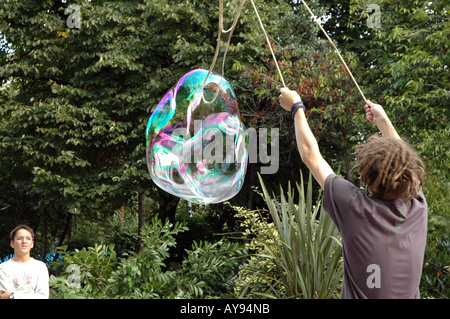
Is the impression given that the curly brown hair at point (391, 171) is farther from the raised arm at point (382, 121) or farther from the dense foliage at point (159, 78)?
the dense foliage at point (159, 78)

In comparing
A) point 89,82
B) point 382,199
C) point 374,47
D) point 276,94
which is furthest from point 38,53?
point 382,199

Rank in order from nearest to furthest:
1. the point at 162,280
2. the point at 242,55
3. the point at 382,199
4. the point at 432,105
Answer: the point at 382,199 < the point at 162,280 < the point at 432,105 < the point at 242,55

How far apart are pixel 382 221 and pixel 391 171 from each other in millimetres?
157

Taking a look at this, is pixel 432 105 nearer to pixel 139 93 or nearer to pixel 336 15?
pixel 336 15

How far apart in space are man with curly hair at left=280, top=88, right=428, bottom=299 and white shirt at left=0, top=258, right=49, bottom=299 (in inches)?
99.7

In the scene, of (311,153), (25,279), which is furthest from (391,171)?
(25,279)

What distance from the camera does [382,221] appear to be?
1.61 metres

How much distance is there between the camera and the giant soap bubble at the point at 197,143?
3.46 meters

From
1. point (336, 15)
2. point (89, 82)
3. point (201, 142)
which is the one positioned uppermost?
point (336, 15)

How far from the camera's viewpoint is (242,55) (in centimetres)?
834

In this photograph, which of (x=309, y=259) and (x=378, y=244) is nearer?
(x=378, y=244)

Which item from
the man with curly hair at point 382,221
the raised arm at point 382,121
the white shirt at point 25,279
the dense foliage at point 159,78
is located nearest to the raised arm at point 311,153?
the man with curly hair at point 382,221

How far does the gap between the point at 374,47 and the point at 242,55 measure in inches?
103

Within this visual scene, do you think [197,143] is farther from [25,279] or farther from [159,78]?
[159,78]
